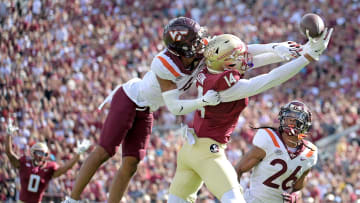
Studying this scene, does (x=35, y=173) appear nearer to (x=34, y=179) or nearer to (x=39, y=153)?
(x=34, y=179)

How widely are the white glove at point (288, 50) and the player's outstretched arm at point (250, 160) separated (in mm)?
883

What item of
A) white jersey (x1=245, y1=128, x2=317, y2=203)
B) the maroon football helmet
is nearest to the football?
the maroon football helmet

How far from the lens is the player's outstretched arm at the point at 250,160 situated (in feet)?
20.5

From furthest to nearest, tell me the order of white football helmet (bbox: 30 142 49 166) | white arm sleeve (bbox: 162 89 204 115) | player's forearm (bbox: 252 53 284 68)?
white football helmet (bbox: 30 142 49 166), player's forearm (bbox: 252 53 284 68), white arm sleeve (bbox: 162 89 204 115)

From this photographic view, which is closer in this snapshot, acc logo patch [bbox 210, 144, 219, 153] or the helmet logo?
acc logo patch [bbox 210, 144, 219, 153]

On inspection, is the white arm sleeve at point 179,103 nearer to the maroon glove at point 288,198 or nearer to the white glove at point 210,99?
the white glove at point 210,99

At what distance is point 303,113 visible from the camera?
20.4 ft

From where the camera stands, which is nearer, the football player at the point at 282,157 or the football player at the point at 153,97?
the football player at the point at 153,97

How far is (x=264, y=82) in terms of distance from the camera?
17.7ft

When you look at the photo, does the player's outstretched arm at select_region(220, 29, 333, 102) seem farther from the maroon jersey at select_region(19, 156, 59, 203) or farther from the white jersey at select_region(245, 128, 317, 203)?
the maroon jersey at select_region(19, 156, 59, 203)

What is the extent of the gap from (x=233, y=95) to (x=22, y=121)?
7.78m

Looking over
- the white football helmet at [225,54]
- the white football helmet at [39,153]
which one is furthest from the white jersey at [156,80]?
the white football helmet at [39,153]

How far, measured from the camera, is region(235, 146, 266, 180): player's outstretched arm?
624 centimetres

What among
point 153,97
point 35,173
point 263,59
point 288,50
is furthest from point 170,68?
point 35,173
